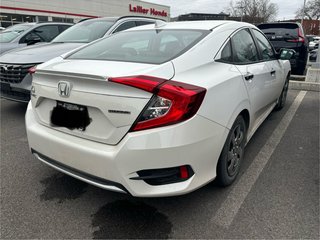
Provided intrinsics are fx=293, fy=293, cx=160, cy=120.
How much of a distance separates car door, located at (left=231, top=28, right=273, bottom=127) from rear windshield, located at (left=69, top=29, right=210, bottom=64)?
1.61 ft

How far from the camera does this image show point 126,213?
96.7 inches

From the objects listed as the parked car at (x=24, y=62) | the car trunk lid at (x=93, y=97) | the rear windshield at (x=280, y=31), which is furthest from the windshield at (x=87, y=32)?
the rear windshield at (x=280, y=31)

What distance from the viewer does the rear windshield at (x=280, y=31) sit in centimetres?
823

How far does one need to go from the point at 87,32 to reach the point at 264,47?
3.59 m

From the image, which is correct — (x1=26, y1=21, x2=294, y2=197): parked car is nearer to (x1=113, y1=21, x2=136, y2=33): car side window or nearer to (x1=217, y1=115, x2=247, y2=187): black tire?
(x1=217, y1=115, x2=247, y2=187): black tire

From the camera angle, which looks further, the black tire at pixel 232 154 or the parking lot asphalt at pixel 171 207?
the black tire at pixel 232 154

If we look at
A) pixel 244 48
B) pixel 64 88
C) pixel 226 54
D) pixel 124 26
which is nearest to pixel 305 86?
pixel 124 26

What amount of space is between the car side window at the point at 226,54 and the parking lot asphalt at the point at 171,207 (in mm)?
1160

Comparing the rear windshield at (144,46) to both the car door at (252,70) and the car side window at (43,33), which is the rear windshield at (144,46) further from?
the car side window at (43,33)

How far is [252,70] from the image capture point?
304 centimetres

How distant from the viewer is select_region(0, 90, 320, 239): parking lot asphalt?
224cm

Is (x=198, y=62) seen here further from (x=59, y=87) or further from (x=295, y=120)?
(x=295, y=120)

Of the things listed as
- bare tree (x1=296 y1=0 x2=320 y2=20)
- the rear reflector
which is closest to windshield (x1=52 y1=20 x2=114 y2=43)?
the rear reflector

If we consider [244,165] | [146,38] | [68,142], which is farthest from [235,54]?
[68,142]
